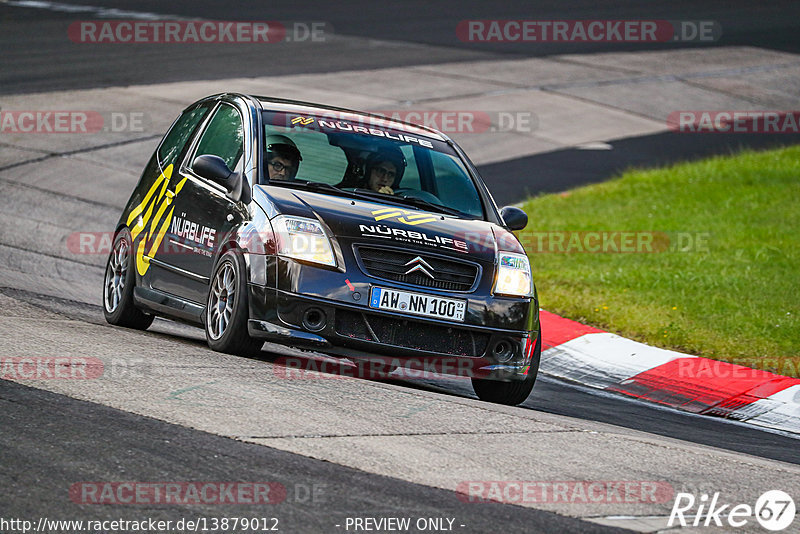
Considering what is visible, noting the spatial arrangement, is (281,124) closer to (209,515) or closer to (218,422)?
(218,422)

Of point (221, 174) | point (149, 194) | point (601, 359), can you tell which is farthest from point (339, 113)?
point (601, 359)

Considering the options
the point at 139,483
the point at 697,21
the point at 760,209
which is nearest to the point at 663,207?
the point at 760,209

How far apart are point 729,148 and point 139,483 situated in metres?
15.9

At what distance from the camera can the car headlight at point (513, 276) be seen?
24.6ft

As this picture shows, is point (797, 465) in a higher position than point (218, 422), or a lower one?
lower

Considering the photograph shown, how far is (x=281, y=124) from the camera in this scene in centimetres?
830

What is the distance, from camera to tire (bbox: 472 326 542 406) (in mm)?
7672

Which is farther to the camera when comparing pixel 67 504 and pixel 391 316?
pixel 391 316

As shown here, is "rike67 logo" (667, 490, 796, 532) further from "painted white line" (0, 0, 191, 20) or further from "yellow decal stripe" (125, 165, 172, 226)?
"painted white line" (0, 0, 191, 20)

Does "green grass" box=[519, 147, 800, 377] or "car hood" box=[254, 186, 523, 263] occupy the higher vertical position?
"car hood" box=[254, 186, 523, 263]

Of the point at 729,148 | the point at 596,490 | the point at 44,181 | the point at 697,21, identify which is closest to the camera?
the point at 596,490

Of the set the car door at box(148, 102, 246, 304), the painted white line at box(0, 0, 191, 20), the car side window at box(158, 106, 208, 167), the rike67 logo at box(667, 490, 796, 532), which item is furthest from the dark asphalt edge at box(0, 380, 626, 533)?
the painted white line at box(0, 0, 191, 20)

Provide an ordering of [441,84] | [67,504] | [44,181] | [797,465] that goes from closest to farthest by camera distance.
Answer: [67,504], [797,465], [44,181], [441,84]

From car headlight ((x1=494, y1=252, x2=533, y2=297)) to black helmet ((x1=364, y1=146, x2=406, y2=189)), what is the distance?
40.9 inches
